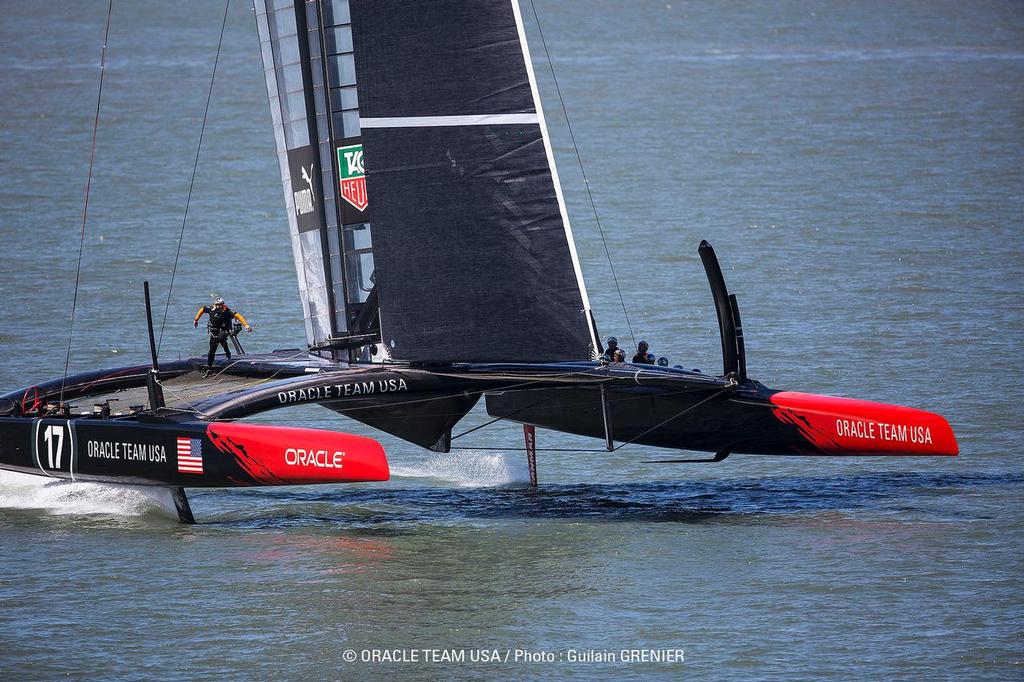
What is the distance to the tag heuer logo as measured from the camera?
1711cm

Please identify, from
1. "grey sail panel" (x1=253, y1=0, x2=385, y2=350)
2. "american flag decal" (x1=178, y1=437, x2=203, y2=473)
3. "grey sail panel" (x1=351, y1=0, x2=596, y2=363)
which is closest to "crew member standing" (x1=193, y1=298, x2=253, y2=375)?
"grey sail panel" (x1=253, y1=0, x2=385, y2=350)

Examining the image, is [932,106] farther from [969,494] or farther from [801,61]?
[969,494]

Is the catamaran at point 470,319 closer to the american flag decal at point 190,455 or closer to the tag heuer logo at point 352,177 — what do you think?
the american flag decal at point 190,455

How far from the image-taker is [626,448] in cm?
1856

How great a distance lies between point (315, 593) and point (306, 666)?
1492 mm

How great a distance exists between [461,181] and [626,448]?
4.30 m


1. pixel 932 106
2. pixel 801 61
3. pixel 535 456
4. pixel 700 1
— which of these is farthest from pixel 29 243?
pixel 700 1

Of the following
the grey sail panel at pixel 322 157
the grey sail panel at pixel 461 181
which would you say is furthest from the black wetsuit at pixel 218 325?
the grey sail panel at pixel 461 181

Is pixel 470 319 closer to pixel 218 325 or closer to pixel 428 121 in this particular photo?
pixel 428 121

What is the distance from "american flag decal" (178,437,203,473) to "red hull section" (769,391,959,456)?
5.07m

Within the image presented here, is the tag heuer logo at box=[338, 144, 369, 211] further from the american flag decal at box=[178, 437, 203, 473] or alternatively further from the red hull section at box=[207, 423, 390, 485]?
the american flag decal at box=[178, 437, 203, 473]

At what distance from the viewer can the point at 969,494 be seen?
52.4ft

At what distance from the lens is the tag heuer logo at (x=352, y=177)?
17109 millimetres

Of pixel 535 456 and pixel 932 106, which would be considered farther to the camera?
pixel 932 106
